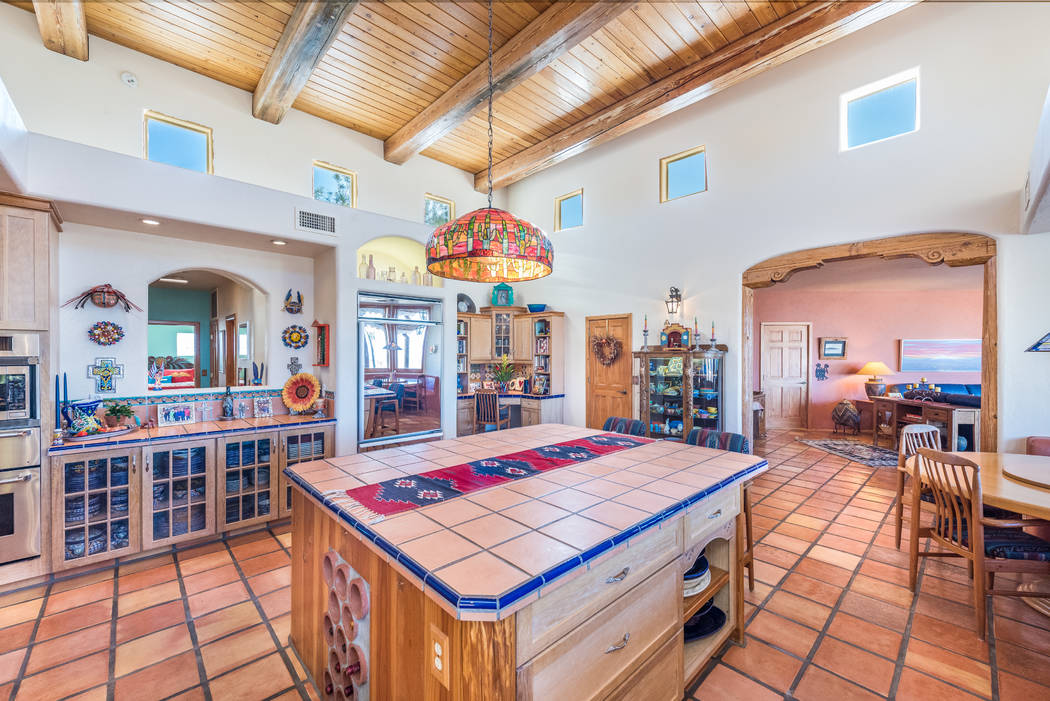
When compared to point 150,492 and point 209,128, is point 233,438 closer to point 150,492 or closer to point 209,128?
point 150,492

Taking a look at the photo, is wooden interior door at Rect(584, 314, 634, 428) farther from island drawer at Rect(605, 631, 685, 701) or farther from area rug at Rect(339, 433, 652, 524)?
island drawer at Rect(605, 631, 685, 701)

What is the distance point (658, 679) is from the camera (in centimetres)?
158

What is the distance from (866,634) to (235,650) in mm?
3179

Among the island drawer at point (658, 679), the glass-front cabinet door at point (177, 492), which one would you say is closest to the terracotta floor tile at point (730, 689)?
the island drawer at point (658, 679)

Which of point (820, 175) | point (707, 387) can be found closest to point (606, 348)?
point (707, 387)

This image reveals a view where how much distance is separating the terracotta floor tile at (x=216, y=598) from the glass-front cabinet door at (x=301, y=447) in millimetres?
856

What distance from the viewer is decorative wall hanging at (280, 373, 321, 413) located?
3900 millimetres

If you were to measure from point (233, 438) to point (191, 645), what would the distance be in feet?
4.95

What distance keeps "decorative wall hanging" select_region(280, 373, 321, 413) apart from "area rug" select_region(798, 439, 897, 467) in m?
6.59

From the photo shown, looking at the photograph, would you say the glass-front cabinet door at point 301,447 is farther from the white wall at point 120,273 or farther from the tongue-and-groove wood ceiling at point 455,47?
the tongue-and-groove wood ceiling at point 455,47

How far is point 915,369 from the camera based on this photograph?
7496 mm

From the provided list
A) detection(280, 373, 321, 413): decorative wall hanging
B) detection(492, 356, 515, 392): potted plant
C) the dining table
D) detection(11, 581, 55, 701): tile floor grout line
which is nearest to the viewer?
detection(11, 581, 55, 701): tile floor grout line

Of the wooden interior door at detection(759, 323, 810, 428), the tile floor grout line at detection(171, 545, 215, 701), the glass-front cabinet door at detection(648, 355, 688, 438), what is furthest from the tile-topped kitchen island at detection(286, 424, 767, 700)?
the wooden interior door at detection(759, 323, 810, 428)

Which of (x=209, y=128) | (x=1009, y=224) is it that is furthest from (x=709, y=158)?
(x=209, y=128)
